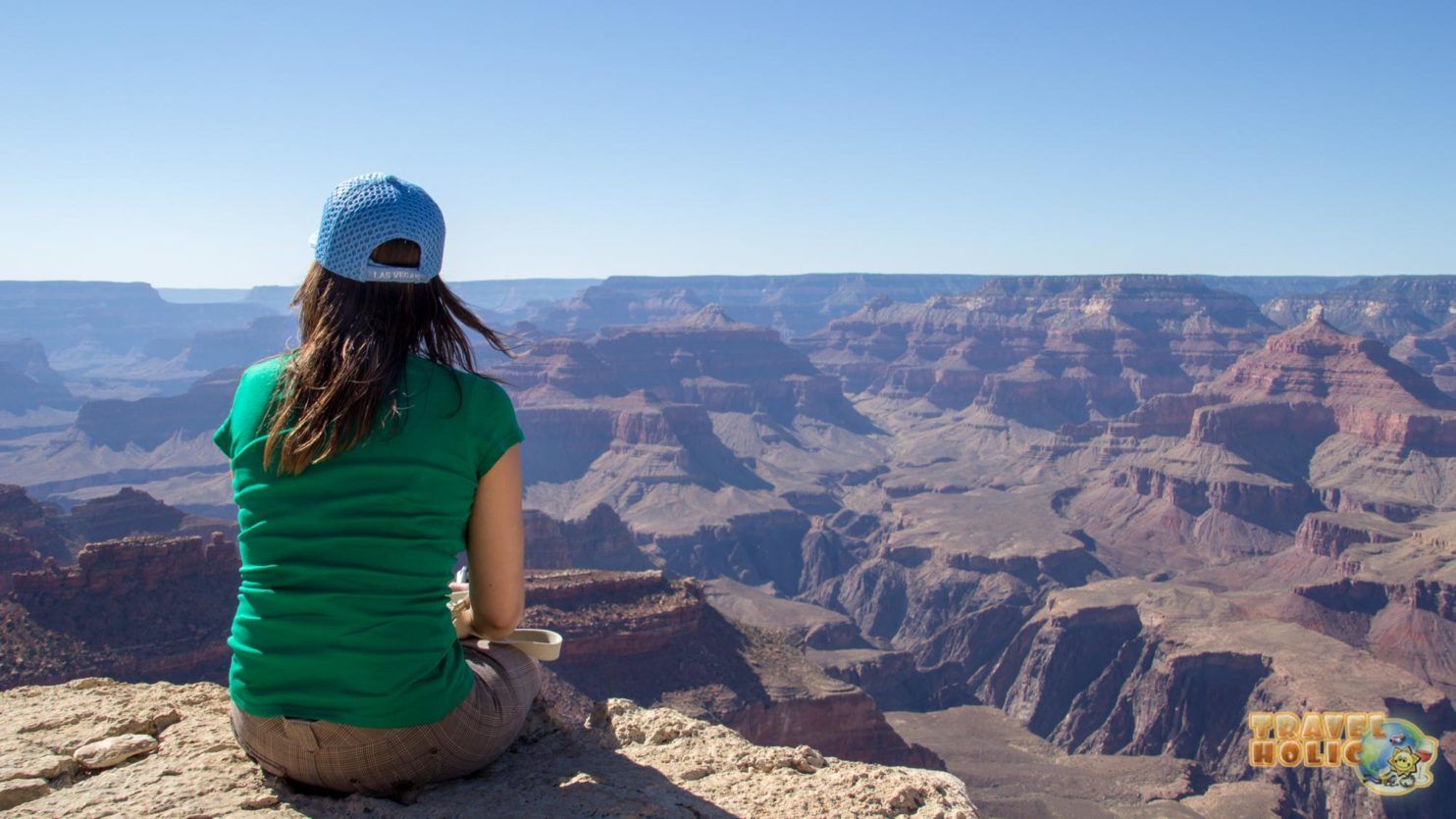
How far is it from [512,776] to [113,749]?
6.67 ft

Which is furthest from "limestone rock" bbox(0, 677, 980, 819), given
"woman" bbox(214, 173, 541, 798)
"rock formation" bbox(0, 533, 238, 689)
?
"rock formation" bbox(0, 533, 238, 689)

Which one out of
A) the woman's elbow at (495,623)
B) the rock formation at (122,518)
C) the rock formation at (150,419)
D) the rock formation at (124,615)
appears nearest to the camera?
the woman's elbow at (495,623)

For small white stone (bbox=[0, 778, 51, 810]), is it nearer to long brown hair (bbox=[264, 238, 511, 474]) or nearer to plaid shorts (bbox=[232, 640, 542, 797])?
plaid shorts (bbox=[232, 640, 542, 797])

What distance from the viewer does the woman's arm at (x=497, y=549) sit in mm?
4602

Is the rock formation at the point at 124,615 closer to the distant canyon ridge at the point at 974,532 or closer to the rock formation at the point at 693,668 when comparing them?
the distant canyon ridge at the point at 974,532

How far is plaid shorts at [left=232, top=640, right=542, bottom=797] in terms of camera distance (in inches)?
179

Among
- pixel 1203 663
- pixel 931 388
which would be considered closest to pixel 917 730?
pixel 1203 663

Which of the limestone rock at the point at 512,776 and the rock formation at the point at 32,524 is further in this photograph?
the rock formation at the point at 32,524

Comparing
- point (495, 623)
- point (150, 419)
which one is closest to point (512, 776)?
point (495, 623)

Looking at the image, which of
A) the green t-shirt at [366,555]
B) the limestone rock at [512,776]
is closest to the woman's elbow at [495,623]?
the green t-shirt at [366,555]

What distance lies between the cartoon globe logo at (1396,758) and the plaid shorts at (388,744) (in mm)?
45322

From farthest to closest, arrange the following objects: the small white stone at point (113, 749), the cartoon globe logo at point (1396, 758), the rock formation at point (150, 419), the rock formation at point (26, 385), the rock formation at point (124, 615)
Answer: the rock formation at point (26, 385) < the rock formation at point (150, 419) < the cartoon globe logo at point (1396, 758) < the rock formation at point (124, 615) < the small white stone at point (113, 749)

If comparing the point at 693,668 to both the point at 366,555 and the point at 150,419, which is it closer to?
the point at 366,555

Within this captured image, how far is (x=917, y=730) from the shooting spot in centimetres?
4528
